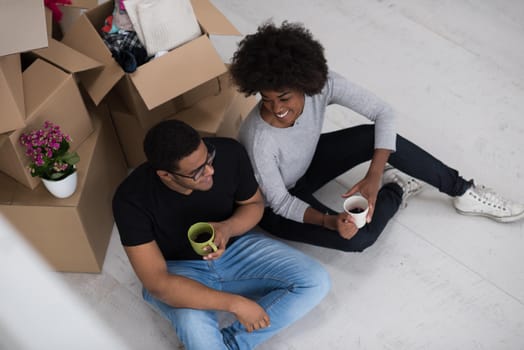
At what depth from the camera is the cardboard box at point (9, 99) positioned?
1.68 metres

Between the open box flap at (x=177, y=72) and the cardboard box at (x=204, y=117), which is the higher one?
the open box flap at (x=177, y=72)

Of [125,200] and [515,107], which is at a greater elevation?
[125,200]

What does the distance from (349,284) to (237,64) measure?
881 mm

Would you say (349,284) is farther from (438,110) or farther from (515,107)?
(515,107)

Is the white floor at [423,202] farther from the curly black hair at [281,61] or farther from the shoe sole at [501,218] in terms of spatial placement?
the curly black hair at [281,61]

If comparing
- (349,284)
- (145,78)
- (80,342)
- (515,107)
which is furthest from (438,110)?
(80,342)

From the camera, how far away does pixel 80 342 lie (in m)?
0.47

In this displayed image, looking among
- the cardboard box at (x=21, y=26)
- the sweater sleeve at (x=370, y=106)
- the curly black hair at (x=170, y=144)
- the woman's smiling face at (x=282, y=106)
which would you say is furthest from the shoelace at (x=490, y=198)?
the cardboard box at (x=21, y=26)

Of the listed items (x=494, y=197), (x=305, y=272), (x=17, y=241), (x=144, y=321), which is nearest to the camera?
(x=17, y=241)

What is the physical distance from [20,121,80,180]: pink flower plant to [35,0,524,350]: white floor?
462 mm

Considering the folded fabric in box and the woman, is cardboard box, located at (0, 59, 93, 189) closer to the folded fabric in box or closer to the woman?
the folded fabric in box

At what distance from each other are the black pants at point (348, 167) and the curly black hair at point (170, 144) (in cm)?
60

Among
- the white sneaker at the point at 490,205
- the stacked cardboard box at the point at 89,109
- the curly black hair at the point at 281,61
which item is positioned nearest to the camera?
the curly black hair at the point at 281,61

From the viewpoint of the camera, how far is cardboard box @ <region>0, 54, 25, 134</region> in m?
1.68
